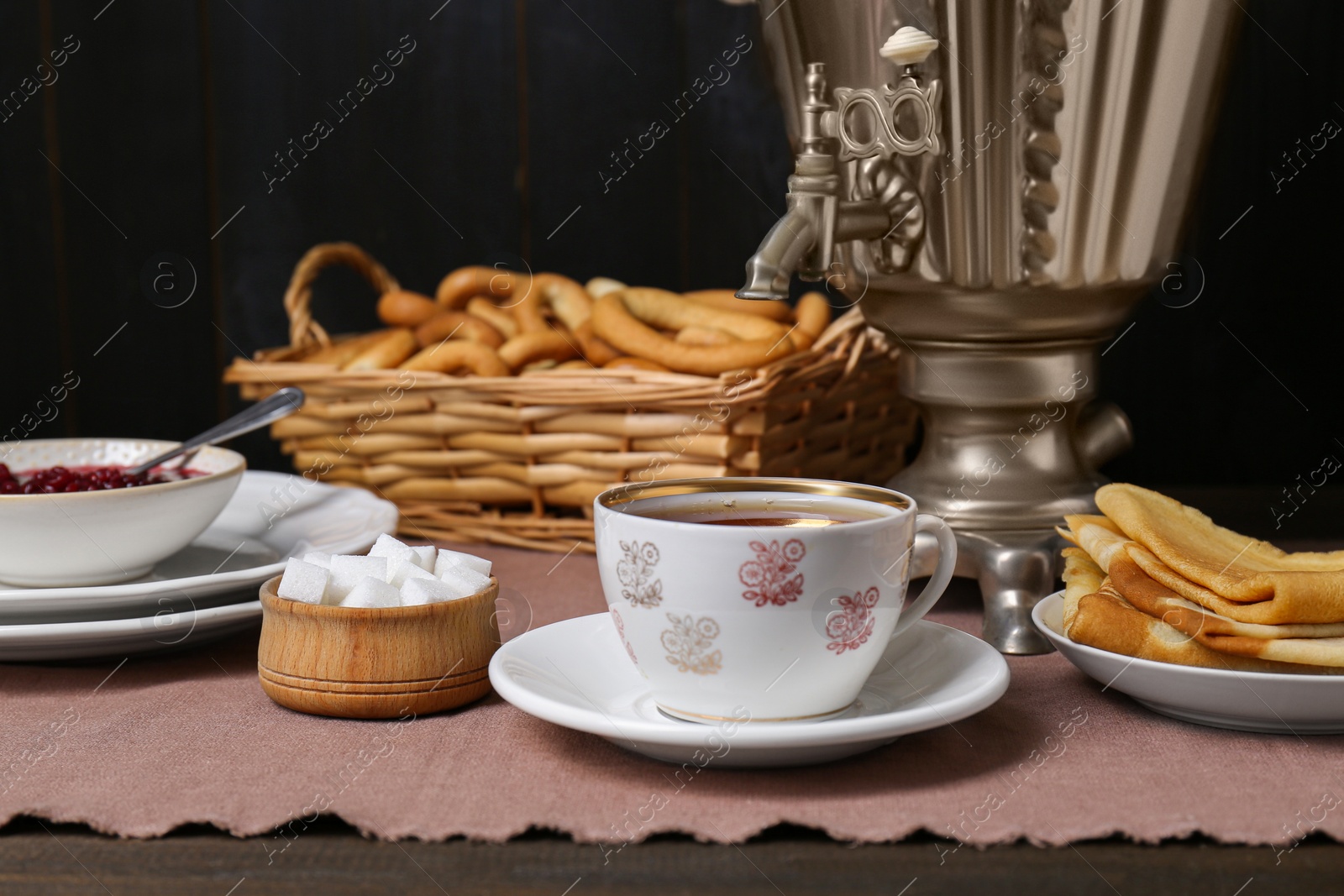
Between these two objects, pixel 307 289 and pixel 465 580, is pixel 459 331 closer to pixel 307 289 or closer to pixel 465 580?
pixel 307 289

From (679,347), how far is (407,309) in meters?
0.30

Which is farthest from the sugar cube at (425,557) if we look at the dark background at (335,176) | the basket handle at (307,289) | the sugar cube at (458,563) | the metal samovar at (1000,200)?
the dark background at (335,176)

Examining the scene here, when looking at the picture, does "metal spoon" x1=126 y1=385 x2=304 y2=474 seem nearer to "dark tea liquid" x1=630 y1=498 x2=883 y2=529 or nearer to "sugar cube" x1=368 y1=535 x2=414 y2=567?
"sugar cube" x1=368 y1=535 x2=414 y2=567

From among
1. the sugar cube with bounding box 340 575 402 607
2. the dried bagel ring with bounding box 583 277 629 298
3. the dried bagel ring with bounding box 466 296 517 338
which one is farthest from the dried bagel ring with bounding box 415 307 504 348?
the sugar cube with bounding box 340 575 402 607

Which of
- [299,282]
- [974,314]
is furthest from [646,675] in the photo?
[299,282]

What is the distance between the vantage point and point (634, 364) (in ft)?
2.97

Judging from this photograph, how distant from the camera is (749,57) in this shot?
1208 mm

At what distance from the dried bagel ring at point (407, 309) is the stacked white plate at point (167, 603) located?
1.03 ft

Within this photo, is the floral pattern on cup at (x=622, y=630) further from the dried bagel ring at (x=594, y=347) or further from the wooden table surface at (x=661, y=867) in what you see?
the dried bagel ring at (x=594, y=347)

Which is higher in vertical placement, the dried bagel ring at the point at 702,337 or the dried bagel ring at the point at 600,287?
the dried bagel ring at the point at 600,287

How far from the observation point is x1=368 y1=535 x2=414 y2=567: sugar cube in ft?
1.96

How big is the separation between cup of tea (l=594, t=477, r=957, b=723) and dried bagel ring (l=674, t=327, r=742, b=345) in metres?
0.39

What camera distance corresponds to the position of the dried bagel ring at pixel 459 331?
3.25 feet

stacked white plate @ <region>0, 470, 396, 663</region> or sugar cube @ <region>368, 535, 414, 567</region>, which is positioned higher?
sugar cube @ <region>368, 535, 414, 567</region>
